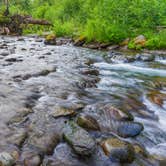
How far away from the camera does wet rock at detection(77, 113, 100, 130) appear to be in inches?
Answer: 201

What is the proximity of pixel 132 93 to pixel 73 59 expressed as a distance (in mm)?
6056

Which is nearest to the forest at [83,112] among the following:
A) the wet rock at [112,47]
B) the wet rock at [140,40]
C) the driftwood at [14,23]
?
the wet rock at [140,40]

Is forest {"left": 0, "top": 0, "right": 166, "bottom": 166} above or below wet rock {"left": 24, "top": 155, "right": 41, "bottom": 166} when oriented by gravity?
below

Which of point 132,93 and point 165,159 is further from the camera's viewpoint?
point 132,93

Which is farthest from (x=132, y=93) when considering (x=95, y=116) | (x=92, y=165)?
(x=92, y=165)

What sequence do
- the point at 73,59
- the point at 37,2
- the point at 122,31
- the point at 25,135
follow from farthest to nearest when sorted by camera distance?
the point at 37,2, the point at 122,31, the point at 73,59, the point at 25,135

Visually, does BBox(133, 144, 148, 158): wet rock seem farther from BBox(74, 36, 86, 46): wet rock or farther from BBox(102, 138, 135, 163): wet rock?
BBox(74, 36, 86, 46): wet rock

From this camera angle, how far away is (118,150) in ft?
14.0

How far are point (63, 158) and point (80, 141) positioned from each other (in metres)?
0.37

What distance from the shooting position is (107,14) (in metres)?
20.4

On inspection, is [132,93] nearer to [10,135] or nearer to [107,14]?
[10,135]

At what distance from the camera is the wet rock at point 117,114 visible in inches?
217

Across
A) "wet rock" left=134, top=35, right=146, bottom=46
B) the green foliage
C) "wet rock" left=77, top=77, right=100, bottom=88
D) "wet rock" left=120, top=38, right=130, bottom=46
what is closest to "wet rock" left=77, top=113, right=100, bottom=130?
"wet rock" left=77, top=77, right=100, bottom=88

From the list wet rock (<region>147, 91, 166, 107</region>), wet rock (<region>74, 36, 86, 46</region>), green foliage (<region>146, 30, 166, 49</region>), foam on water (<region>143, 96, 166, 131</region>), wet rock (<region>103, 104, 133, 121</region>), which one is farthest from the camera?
wet rock (<region>74, 36, 86, 46</region>)
